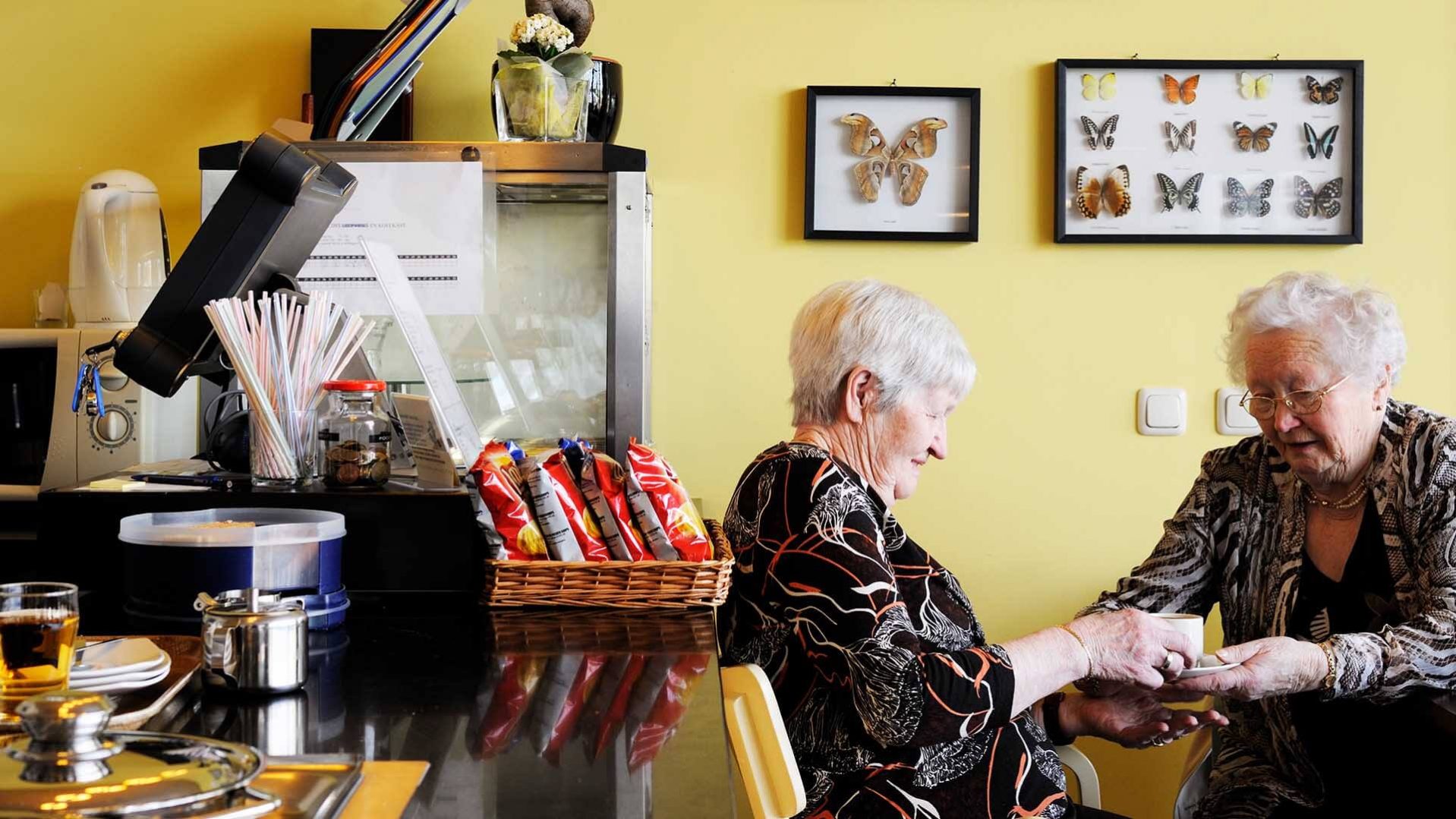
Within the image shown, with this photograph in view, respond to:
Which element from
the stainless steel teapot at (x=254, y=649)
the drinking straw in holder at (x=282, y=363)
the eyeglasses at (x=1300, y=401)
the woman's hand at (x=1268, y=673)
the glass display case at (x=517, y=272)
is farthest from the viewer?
the glass display case at (x=517, y=272)

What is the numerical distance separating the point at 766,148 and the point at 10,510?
1.54 meters

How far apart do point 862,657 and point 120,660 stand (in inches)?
28.1

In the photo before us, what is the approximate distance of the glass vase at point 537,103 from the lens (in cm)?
230

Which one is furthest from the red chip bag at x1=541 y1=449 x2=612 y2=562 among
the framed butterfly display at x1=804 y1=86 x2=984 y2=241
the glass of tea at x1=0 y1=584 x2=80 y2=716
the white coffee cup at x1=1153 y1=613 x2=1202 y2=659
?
the framed butterfly display at x1=804 y1=86 x2=984 y2=241

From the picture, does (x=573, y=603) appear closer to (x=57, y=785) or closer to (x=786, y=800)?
(x=786, y=800)

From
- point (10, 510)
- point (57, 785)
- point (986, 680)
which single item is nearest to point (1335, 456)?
point (986, 680)

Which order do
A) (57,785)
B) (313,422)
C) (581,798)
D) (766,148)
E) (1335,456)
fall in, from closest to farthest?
1. (57,785)
2. (581,798)
3. (313,422)
4. (1335,456)
5. (766,148)

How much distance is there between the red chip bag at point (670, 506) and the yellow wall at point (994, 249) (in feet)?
3.44

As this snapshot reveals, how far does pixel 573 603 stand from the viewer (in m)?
1.48

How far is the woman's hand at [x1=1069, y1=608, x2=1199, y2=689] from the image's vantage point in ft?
5.20

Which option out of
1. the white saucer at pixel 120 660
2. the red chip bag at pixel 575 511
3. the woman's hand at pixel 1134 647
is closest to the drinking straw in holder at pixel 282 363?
the red chip bag at pixel 575 511

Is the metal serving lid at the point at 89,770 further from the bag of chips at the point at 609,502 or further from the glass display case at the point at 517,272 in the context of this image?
the glass display case at the point at 517,272

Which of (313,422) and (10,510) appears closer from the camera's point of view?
(313,422)

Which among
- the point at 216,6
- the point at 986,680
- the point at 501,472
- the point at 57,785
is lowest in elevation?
the point at 986,680
